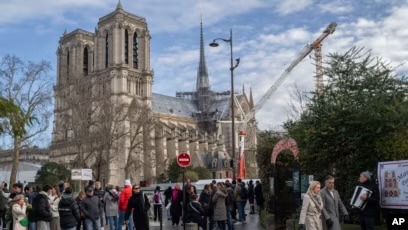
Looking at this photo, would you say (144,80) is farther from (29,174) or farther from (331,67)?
(331,67)

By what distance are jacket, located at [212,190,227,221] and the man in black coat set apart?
15.5ft

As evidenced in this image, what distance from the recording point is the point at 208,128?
127 metres

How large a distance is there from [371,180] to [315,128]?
5.17 m

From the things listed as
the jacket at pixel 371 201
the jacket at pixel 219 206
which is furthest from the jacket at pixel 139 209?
the jacket at pixel 371 201

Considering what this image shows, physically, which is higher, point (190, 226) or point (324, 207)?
point (324, 207)

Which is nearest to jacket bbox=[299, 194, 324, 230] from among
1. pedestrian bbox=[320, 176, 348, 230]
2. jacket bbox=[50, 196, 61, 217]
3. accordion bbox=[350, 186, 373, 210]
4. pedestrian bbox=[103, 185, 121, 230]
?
pedestrian bbox=[320, 176, 348, 230]

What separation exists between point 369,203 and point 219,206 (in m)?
5.17

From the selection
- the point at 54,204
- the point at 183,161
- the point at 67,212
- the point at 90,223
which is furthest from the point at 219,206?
the point at 54,204

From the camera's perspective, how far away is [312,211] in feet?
30.7

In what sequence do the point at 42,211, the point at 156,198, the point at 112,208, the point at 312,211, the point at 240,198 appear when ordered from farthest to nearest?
the point at 156,198 < the point at 240,198 < the point at 112,208 < the point at 42,211 < the point at 312,211

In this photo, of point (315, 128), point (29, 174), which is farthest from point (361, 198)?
point (29, 174)

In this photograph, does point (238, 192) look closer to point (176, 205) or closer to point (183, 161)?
point (176, 205)

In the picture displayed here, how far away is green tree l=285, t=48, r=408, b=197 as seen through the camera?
13891 millimetres

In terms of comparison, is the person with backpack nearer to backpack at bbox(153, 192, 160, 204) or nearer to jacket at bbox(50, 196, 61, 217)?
jacket at bbox(50, 196, 61, 217)
